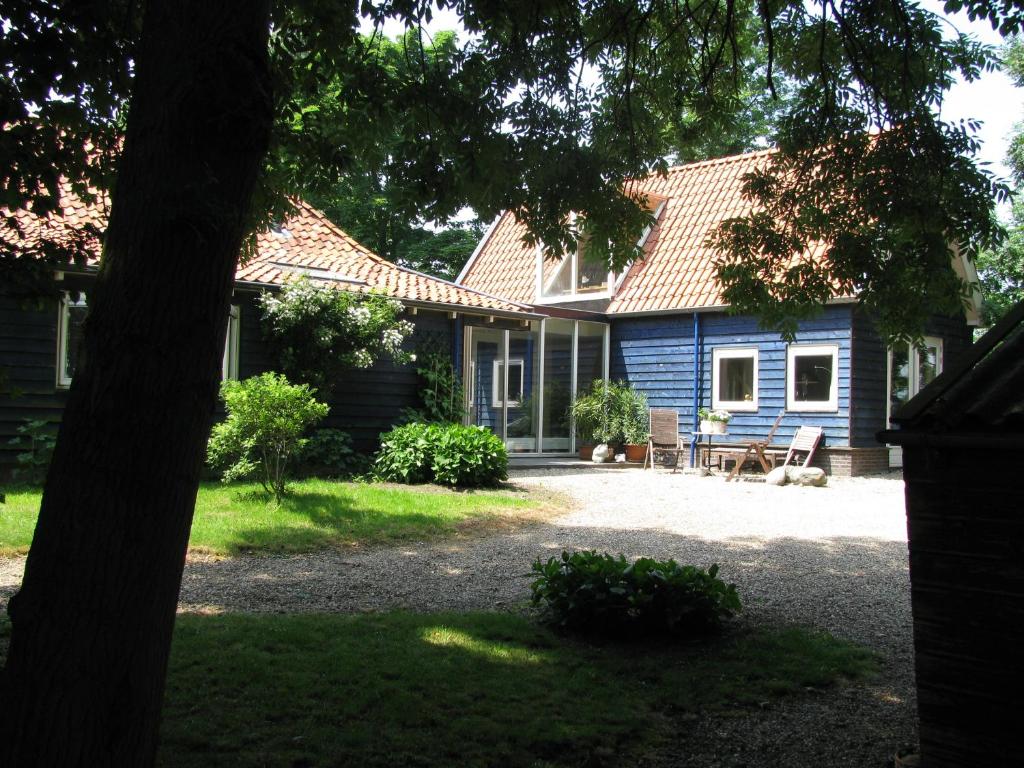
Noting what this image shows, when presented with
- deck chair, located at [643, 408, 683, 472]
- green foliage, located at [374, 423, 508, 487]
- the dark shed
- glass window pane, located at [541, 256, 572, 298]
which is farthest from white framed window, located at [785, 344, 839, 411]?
the dark shed

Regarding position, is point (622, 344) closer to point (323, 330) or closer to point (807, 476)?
point (807, 476)

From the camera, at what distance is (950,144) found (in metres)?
6.02

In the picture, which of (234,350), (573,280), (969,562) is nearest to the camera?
(969,562)

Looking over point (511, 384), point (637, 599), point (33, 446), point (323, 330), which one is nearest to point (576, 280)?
point (511, 384)

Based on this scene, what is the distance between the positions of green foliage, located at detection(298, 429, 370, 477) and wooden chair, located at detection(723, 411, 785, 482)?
6.67 metres

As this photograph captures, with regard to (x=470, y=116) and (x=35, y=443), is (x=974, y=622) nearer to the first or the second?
(x=470, y=116)

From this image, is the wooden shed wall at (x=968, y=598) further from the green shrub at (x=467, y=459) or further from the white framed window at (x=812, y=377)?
the white framed window at (x=812, y=377)

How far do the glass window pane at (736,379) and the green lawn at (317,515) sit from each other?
7.69 m

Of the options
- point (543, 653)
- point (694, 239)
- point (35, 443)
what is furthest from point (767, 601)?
point (694, 239)

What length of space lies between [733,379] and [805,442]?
96.0 inches

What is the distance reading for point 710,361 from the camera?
18.8 meters

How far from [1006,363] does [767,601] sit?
3954mm

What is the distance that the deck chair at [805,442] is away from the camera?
1659cm

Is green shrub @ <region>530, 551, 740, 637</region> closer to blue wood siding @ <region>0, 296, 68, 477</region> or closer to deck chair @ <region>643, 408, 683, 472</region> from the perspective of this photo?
blue wood siding @ <region>0, 296, 68, 477</region>
